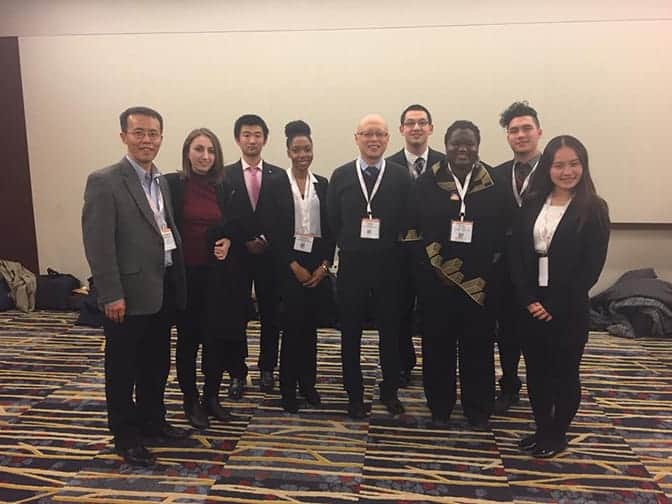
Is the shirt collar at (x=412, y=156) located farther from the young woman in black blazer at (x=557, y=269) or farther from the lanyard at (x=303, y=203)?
the young woman in black blazer at (x=557, y=269)

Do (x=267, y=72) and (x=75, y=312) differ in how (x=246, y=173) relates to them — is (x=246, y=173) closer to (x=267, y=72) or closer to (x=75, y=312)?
(x=267, y=72)

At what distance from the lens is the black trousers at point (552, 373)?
2.25 meters

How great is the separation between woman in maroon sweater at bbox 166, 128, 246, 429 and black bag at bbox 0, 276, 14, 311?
11.1ft

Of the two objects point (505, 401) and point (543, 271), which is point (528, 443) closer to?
point (505, 401)

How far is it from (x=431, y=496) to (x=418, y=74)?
3.71 metres

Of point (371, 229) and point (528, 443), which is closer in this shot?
point (528, 443)

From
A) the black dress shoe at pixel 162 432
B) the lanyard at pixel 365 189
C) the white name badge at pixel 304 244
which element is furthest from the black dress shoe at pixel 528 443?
the black dress shoe at pixel 162 432

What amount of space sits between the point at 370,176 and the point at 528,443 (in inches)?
61.1

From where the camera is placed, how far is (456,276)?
98.0 inches

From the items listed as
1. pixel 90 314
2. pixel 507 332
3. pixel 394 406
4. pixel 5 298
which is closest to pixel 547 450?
pixel 507 332

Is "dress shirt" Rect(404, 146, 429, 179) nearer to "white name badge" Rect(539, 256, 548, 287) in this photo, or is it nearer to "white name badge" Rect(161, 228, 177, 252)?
"white name badge" Rect(539, 256, 548, 287)

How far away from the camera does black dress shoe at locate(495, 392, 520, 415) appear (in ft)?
9.44

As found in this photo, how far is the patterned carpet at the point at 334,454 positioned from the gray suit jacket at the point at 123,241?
2.59ft

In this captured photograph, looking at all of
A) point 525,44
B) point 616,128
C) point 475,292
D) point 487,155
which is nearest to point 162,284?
point 475,292
